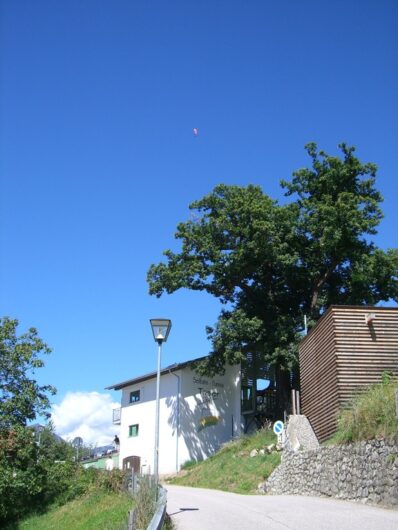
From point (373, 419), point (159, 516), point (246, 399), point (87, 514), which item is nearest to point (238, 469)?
point (87, 514)

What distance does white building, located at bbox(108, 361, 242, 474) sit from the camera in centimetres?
3778

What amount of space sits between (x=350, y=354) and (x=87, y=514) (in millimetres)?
10010

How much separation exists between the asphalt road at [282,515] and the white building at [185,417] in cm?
2269

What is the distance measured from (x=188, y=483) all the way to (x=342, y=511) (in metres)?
17.3

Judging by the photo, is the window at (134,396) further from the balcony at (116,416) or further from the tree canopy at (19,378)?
the tree canopy at (19,378)

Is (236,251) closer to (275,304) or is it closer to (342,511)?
(275,304)

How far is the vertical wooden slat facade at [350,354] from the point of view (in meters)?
18.9

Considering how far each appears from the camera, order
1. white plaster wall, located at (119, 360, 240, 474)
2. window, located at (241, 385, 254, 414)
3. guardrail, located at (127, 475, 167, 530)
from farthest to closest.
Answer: window, located at (241, 385, 254, 414)
white plaster wall, located at (119, 360, 240, 474)
guardrail, located at (127, 475, 167, 530)

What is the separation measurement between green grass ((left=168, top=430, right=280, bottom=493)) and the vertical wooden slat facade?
139 inches

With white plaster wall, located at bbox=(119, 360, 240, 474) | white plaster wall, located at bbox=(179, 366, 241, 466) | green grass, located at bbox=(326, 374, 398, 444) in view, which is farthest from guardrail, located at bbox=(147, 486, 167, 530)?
white plaster wall, located at bbox=(179, 366, 241, 466)

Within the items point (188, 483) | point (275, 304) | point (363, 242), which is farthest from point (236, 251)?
point (188, 483)

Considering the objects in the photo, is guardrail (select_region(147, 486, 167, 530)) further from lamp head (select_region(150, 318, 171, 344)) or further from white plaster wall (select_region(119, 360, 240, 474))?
white plaster wall (select_region(119, 360, 240, 474))

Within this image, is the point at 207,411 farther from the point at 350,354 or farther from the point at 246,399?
the point at 350,354

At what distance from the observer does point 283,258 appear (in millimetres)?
32156
